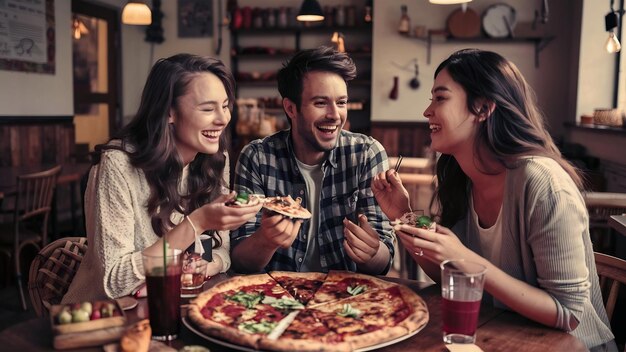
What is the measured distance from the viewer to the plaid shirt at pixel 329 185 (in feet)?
8.35

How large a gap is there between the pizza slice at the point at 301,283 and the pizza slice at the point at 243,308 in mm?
24

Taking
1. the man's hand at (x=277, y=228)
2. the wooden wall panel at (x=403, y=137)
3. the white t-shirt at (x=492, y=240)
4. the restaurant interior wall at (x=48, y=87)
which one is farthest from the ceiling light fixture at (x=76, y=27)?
the white t-shirt at (x=492, y=240)

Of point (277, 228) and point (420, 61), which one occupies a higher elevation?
point (420, 61)

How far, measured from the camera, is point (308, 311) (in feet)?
5.41

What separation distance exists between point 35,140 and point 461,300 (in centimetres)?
643

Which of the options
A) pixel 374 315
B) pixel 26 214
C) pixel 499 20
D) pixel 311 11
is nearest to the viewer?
pixel 374 315

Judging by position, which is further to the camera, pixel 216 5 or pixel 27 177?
pixel 216 5

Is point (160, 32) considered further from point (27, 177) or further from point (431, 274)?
point (431, 274)

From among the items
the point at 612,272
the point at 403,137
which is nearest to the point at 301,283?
the point at 612,272

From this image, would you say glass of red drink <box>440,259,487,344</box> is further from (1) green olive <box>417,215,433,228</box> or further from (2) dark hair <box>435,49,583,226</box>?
(2) dark hair <box>435,49,583,226</box>

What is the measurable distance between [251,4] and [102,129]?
2.86 m

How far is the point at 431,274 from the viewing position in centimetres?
204

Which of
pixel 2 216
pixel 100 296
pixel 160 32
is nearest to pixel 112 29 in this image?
pixel 160 32

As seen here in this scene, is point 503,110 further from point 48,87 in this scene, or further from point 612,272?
point 48,87
